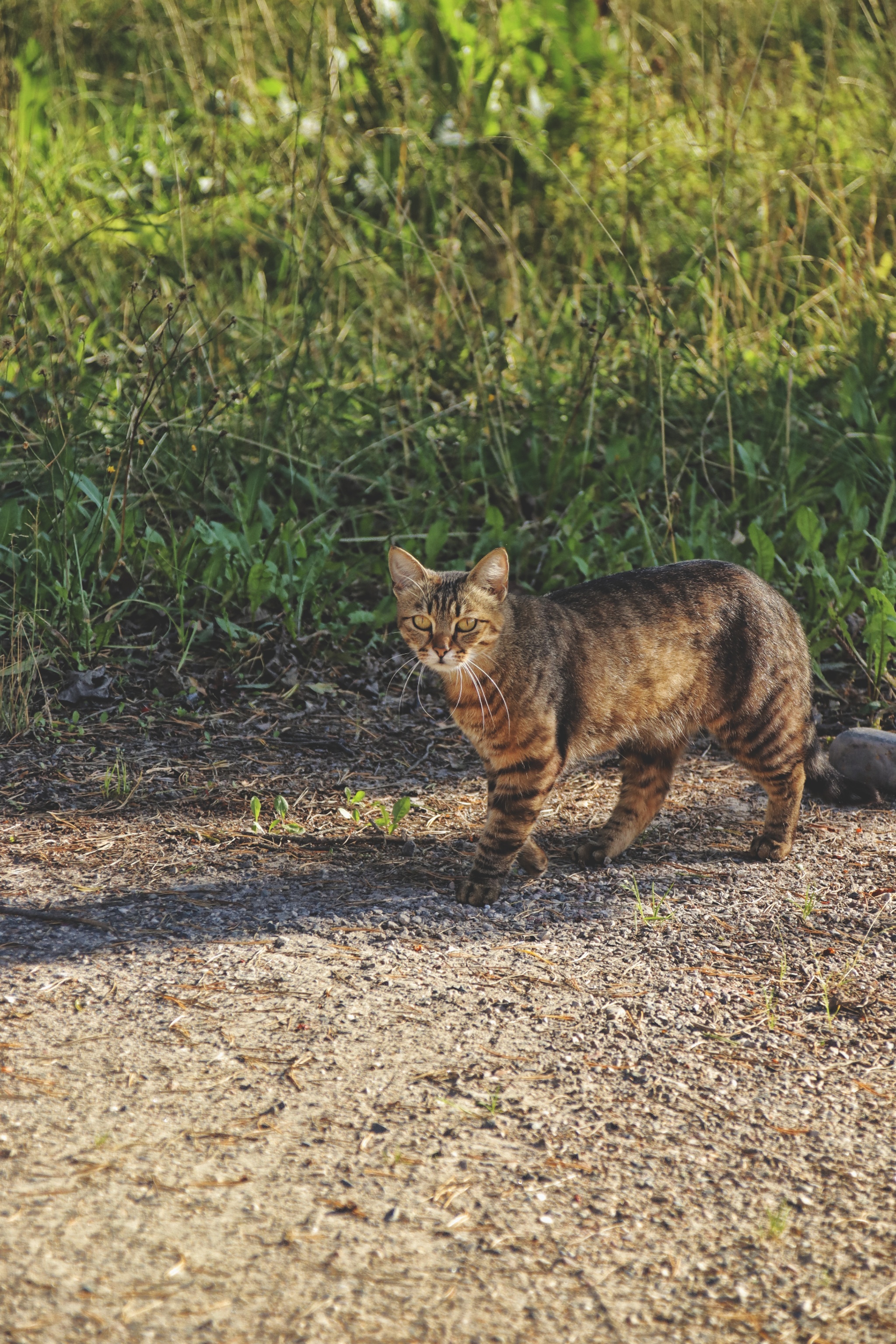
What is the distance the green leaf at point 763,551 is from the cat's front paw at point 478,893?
6.84 ft

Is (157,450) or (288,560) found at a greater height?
(157,450)

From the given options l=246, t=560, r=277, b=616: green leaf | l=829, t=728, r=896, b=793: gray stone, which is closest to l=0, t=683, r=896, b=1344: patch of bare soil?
l=829, t=728, r=896, b=793: gray stone

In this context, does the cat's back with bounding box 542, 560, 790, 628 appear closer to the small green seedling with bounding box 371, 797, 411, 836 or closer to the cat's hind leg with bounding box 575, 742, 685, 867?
the cat's hind leg with bounding box 575, 742, 685, 867

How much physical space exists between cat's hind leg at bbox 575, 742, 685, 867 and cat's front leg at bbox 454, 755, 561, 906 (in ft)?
0.65

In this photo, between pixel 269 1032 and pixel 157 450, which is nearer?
pixel 269 1032

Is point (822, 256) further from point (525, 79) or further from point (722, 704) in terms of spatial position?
point (722, 704)

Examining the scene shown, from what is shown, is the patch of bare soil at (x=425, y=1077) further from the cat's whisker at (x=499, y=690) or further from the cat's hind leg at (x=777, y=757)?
the cat's whisker at (x=499, y=690)

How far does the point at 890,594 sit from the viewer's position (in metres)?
4.65

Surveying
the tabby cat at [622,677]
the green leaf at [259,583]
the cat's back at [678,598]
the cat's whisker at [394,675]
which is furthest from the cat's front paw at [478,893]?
the green leaf at [259,583]

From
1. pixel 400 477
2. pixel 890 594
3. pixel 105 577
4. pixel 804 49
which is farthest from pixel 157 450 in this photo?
pixel 804 49

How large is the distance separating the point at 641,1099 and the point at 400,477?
3719 mm

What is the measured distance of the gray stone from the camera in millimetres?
4023

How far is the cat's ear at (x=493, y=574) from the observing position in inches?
136

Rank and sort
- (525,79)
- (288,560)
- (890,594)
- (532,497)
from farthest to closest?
(525,79), (532,497), (288,560), (890,594)
